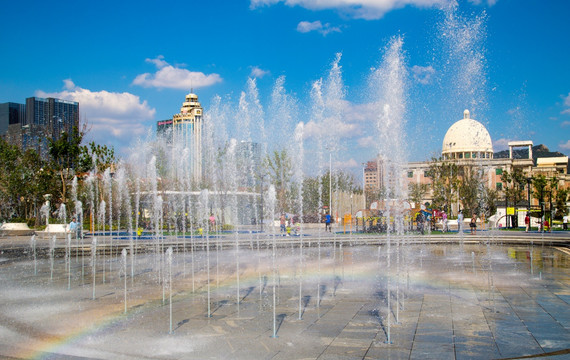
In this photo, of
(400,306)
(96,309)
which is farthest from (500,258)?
(96,309)

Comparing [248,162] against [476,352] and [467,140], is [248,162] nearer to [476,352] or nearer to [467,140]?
[476,352]

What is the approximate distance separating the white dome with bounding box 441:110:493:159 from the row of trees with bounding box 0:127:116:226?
220 feet

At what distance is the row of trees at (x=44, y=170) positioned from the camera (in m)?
35.2

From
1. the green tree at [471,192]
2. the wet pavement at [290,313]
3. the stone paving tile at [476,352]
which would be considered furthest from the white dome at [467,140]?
Answer: the stone paving tile at [476,352]

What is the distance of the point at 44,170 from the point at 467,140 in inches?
2950

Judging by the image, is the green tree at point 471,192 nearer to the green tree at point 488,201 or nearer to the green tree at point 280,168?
the green tree at point 488,201

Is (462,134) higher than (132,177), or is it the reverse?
(462,134)

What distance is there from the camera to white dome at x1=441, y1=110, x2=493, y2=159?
89062 mm

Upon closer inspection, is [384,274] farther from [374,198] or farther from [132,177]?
[374,198]

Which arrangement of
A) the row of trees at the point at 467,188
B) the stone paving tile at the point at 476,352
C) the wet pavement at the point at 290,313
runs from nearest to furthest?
the stone paving tile at the point at 476,352
the wet pavement at the point at 290,313
the row of trees at the point at 467,188

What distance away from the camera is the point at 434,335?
751 cm

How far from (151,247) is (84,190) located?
1816 cm

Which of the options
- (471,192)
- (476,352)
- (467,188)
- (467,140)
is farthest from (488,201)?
(476,352)

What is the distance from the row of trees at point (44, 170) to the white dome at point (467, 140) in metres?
67.0
